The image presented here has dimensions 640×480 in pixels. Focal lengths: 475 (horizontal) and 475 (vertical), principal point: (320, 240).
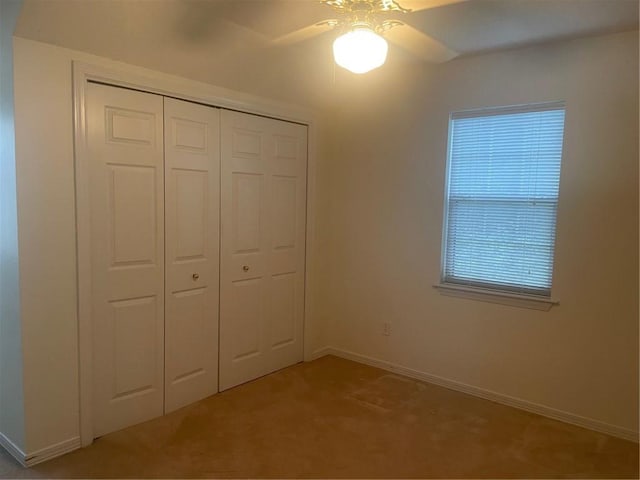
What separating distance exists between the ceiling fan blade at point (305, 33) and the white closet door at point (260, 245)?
24.7 inches

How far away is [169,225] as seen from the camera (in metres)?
2.92

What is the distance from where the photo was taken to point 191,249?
307 centimetres

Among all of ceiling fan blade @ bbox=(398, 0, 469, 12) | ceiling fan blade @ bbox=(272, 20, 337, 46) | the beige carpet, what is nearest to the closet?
the beige carpet

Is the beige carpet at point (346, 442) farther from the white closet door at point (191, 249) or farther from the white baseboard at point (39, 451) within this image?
the white closet door at point (191, 249)

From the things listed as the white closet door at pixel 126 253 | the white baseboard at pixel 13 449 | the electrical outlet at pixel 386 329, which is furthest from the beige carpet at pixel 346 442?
the electrical outlet at pixel 386 329

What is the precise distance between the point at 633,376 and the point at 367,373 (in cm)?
178

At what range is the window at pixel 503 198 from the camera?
3.03 meters

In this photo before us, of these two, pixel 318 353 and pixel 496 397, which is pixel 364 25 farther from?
pixel 318 353

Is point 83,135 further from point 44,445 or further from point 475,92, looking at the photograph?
point 475,92

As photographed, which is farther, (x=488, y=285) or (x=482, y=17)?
(x=488, y=285)

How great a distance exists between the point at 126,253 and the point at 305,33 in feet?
5.18

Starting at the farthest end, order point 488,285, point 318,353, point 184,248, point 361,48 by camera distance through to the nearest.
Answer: point 318,353
point 488,285
point 184,248
point 361,48

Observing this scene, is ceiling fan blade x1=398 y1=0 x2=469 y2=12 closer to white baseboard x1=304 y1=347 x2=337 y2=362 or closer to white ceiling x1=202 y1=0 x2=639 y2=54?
white ceiling x1=202 y1=0 x2=639 y2=54

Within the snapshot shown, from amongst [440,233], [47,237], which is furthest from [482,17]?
[47,237]
